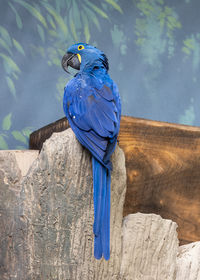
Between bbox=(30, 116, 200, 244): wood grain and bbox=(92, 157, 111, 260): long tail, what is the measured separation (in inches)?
13.4

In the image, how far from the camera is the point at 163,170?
1.37 metres

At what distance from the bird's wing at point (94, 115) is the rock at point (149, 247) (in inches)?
10.2

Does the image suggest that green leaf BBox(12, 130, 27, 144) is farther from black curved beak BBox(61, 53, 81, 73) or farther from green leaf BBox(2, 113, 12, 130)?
black curved beak BBox(61, 53, 81, 73)

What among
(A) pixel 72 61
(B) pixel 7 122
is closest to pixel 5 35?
(B) pixel 7 122

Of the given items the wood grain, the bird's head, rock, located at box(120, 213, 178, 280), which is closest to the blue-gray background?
the wood grain

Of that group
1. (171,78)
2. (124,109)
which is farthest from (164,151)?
(171,78)

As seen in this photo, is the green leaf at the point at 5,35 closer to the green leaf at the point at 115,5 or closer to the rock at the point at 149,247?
the green leaf at the point at 115,5

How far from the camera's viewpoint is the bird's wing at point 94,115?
99 cm

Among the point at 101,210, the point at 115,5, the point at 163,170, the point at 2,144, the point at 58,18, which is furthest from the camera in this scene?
the point at 115,5

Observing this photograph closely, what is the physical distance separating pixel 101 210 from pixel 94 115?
0.24m

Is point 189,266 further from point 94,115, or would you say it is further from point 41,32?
point 41,32

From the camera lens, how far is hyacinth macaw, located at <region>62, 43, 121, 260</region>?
0.94 meters

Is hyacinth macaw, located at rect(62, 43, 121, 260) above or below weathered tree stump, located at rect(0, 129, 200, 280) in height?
above

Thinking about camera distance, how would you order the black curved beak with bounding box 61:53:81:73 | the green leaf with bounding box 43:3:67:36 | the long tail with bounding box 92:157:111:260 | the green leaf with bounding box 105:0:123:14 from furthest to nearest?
the green leaf with bounding box 105:0:123:14 < the green leaf with bounding box 43:3:67:36 < the black curved beak with bounding box 61:53:81:73 < the long tail with bounding box 92:157:111:260
